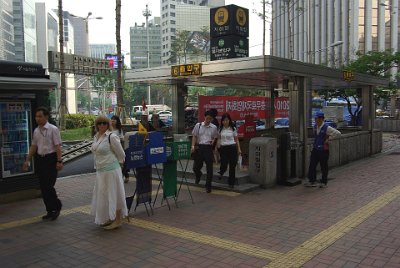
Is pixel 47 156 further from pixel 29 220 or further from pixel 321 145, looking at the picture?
pixel 321 145

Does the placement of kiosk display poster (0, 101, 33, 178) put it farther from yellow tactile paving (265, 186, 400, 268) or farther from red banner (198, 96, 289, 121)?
yellow tactile paving (265, 186, 400, 268)

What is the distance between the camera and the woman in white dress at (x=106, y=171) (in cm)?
592

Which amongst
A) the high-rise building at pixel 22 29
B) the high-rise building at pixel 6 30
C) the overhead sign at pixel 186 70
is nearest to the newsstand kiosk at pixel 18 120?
the overhead sign at pixel 186 70

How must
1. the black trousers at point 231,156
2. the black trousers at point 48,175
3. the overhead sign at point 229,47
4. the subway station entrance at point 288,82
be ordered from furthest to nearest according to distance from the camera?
the overhead sign at point 229,47 < the subway station entrance at point 288,82 < the black trousers at point 231,156 < the black trousers at point 48,175

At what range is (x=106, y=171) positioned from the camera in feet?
19.5

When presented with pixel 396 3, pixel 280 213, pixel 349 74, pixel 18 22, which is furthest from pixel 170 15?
pixel 280 213

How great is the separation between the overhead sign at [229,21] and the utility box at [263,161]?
4370 mm

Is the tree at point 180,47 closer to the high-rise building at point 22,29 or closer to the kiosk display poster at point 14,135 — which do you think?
the high-rise building at point 22,29

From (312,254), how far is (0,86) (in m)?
5.80

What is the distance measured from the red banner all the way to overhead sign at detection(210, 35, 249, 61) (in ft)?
4.16

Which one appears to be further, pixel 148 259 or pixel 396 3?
pixel 396 3

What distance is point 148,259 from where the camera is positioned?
4.91 m

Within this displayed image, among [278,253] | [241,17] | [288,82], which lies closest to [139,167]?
[278,253]

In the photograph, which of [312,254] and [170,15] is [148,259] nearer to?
[312,254]
